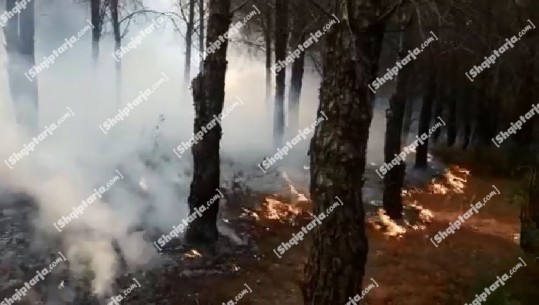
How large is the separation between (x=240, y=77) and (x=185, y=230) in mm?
25627

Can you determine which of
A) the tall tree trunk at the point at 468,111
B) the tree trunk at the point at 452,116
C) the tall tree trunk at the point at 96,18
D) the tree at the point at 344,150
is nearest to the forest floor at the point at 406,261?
the tree at the point at 344,150

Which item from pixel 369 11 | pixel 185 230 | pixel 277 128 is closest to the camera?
pixel 369 11

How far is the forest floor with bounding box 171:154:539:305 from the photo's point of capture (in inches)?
304

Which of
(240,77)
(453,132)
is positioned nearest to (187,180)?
(453,132)

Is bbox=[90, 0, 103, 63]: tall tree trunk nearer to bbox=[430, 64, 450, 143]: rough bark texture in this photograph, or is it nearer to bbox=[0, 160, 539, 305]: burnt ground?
bbox=[0, 160, 539, 305]: burnt ground

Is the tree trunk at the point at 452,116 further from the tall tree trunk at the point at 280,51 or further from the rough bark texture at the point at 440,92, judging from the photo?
the tall tree trunk at the point at 280,51

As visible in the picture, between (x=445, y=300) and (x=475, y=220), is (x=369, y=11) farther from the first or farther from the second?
(x=475, y=220)

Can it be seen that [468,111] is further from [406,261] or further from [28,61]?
[28,61]

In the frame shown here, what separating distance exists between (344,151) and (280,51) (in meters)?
12.1

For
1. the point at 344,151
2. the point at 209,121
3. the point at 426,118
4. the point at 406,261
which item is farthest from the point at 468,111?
the point at 344,151

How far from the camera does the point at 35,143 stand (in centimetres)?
1434

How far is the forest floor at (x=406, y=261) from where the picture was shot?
773 centimetres

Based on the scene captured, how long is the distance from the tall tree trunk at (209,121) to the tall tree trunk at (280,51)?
5752 mm

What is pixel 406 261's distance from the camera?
A: 9.63 metres
